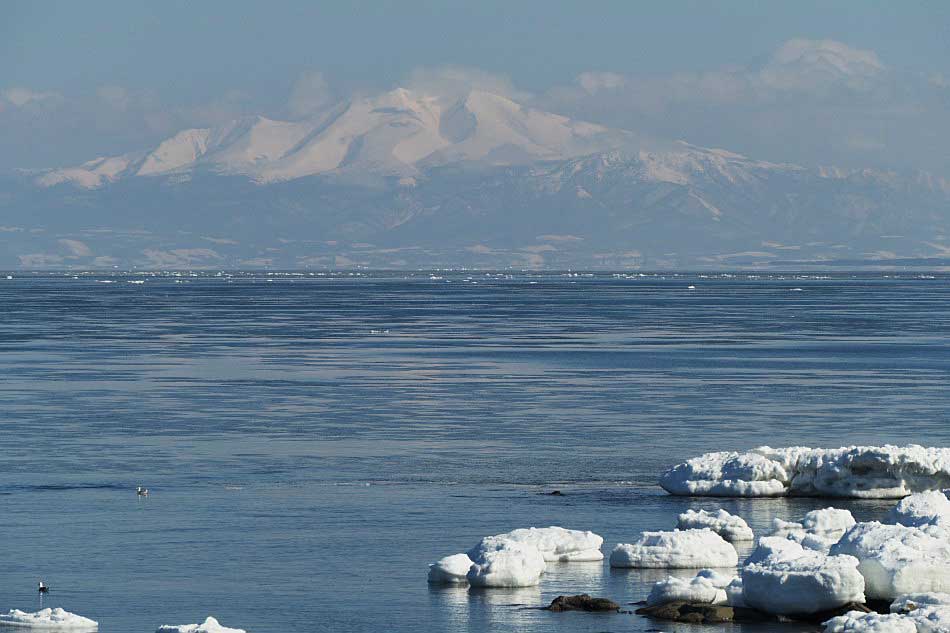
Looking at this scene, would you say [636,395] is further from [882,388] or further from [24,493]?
[24,493]

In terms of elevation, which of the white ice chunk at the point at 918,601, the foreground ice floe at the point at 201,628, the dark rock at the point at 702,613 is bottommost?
the dark rock at the point at 702,613

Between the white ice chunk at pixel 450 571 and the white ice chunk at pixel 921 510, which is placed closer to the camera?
Answer: the white ice chunk at pixel 450 571

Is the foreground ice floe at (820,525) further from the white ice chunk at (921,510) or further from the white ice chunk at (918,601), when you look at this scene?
the white ice chunk at (918,601)

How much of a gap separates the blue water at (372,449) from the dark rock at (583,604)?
0.28 metres

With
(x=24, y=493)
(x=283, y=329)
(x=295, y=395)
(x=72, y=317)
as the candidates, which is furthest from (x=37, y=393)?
(x=72, y=317)

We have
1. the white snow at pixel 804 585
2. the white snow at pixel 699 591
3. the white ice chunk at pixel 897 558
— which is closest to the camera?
the white snow at pixel 804 585

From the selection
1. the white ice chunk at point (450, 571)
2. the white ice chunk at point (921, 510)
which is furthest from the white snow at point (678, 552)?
the white ice chunk at point (921, 510)

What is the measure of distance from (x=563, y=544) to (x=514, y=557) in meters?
1.37

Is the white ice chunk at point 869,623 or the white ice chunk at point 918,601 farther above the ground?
the white ice chunk at point 918,601

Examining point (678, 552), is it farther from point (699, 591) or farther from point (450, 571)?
point (450, 571)

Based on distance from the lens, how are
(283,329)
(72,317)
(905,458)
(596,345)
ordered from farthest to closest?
(72,317) → (283,329) → (596,345) → (905,458)

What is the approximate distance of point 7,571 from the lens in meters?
20.5

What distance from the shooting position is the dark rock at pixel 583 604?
18.6m

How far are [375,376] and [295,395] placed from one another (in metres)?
6.55
